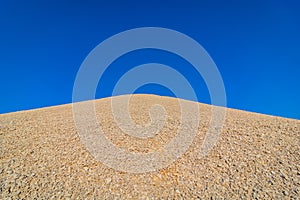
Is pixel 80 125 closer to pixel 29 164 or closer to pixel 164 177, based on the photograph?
pixel 29 164

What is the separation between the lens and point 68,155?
8.19 meters

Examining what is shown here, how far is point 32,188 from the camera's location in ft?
21.5

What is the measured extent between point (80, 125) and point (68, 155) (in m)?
2.69

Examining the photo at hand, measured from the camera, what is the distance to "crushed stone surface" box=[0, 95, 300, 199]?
21.4 ft

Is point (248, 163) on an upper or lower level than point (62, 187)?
upper

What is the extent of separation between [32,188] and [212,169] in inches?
186

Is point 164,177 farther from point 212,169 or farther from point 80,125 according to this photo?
point 80,125

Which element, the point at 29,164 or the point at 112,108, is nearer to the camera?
the point at 29,164

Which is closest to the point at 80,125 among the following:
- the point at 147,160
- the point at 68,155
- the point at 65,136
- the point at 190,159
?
the point at 65,136

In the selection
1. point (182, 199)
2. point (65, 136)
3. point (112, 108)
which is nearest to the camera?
point (182, 199)

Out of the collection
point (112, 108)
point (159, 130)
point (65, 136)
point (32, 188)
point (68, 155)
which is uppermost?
point (112, 108)

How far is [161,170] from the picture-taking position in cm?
758

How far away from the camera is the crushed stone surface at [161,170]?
6523mm

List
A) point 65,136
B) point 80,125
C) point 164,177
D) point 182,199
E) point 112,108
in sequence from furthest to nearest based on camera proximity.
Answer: point 112,108 → point 80,125 → point 65,136 → point 164,177 → point 182,199
